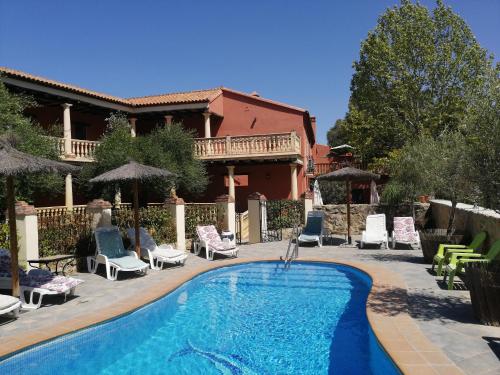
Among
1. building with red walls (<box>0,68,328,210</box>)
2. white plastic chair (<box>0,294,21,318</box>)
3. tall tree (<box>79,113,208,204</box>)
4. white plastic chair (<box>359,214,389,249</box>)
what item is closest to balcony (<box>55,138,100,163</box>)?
building with red walls (<box>0,68,328,210</box>)

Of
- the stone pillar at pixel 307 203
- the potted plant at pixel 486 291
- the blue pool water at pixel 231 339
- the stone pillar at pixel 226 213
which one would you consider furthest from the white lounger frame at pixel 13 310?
the stone pillar at pixel 307 203

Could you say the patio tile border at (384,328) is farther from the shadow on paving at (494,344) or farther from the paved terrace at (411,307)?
the shadow on paving at (494,344)

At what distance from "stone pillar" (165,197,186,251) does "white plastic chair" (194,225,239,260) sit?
57 centimetres

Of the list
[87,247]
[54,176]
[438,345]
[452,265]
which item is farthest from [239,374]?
[54,176]

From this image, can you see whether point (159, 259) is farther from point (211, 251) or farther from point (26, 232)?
point (26, 232)

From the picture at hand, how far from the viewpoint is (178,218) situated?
12969 millimetres

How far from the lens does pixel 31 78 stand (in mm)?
16172

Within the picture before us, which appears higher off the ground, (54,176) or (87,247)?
(54,176)

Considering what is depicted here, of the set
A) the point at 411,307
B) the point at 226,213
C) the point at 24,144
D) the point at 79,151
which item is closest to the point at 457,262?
the point at 411,307

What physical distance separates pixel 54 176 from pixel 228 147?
8.78 m

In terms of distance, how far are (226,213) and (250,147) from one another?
6.36 m

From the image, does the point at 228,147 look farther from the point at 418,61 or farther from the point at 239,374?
the point at 239,374

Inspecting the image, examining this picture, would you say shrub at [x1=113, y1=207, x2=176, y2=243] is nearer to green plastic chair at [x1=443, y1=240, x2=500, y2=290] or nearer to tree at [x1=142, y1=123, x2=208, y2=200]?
tree at [x1=142, y1=123, x2=208, y2=200]

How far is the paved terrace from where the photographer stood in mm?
4496
